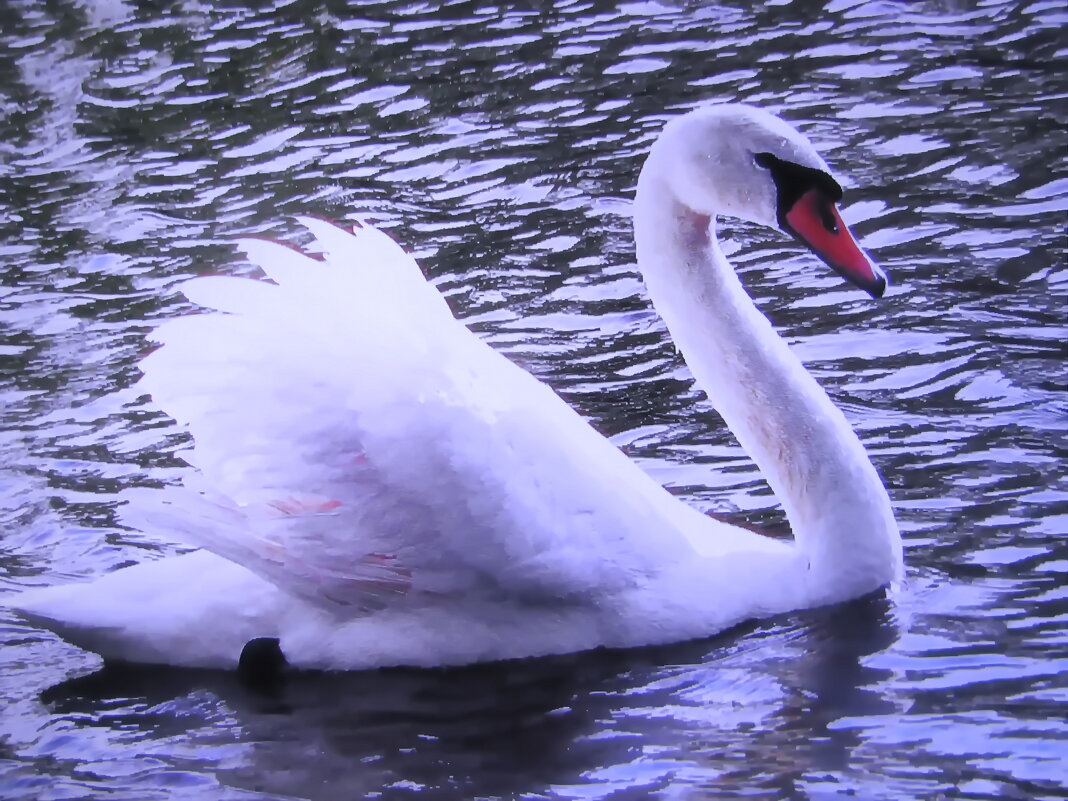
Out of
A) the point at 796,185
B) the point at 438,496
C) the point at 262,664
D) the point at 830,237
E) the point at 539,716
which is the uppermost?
the point at 796,185

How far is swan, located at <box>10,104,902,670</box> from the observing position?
5012 mm

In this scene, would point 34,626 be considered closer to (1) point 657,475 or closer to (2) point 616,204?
(1) point 657,475

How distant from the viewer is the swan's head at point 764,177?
5.29 meters

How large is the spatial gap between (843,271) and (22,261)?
5.92m

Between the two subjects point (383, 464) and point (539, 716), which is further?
point (383, 464)

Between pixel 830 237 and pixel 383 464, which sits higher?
pixel 830 237

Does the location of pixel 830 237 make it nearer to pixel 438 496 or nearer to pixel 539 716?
pixel 438 496

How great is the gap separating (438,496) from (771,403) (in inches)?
46.0

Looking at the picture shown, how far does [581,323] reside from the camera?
810 cm

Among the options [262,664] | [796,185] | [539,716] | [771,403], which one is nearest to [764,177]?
[796,185]

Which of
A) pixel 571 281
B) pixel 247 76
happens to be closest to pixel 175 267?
pixel 571 281

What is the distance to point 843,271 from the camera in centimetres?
535

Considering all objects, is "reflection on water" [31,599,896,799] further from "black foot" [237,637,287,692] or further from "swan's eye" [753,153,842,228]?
"swan's eye" [753,153,842,228]

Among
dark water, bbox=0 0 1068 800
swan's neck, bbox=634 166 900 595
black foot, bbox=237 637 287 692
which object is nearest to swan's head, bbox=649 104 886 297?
swan's neck, bbox=634 166 900 595
